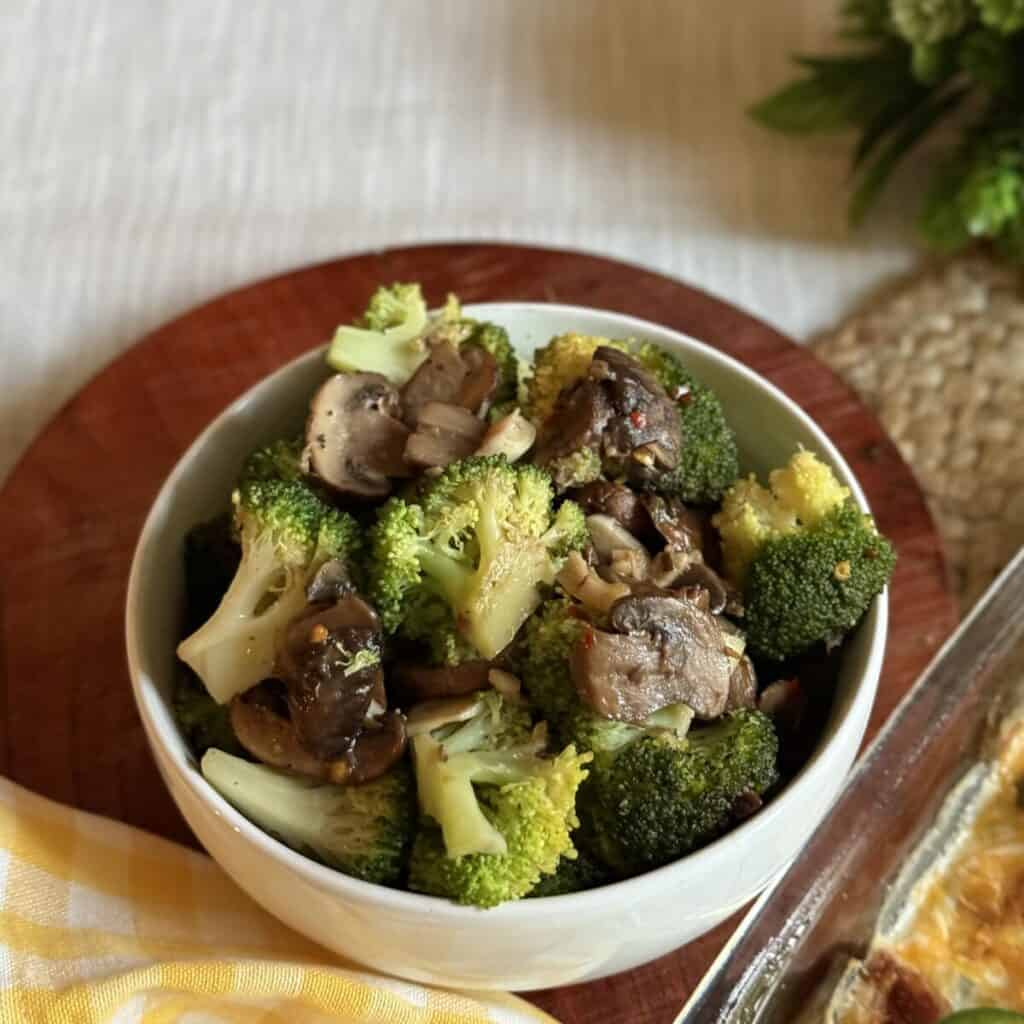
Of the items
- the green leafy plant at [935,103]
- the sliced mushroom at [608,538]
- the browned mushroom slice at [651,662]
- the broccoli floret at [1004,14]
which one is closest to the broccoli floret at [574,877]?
the browned mushroom slice at [651,662]

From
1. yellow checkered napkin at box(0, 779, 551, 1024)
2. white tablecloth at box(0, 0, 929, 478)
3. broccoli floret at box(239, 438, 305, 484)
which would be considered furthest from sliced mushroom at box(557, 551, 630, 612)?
white tablecloth at box(0, 0, 929, 478)

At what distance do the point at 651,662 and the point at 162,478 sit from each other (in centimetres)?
72

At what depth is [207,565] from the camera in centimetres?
99

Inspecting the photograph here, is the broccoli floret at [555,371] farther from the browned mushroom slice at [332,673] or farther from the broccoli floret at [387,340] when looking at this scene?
the browned mushroom slice at [332,673]

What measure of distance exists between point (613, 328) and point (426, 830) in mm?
485

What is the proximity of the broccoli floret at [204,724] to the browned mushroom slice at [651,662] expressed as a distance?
10.8 inches

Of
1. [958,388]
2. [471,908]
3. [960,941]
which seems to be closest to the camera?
[471,908]

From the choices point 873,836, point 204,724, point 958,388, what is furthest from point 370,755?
point 958,388

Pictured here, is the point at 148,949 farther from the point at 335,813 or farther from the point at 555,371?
the point at 555,371

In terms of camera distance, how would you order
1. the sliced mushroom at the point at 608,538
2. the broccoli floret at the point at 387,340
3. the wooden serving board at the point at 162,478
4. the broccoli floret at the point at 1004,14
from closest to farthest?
the sliced mushroom at the point at 608,538 → the broccoli floret at the point at 387,340 → the wooden serving board at the point at 162,478 → the broccoli floret at the point at 1004,14

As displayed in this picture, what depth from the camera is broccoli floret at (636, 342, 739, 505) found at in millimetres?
985

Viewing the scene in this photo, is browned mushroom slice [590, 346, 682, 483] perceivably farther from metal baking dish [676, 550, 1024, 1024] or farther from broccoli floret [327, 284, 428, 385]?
metal baking dish [676, 550, 1024, 1024]

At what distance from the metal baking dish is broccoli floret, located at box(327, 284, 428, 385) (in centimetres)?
56

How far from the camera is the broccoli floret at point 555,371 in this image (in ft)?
3.23
